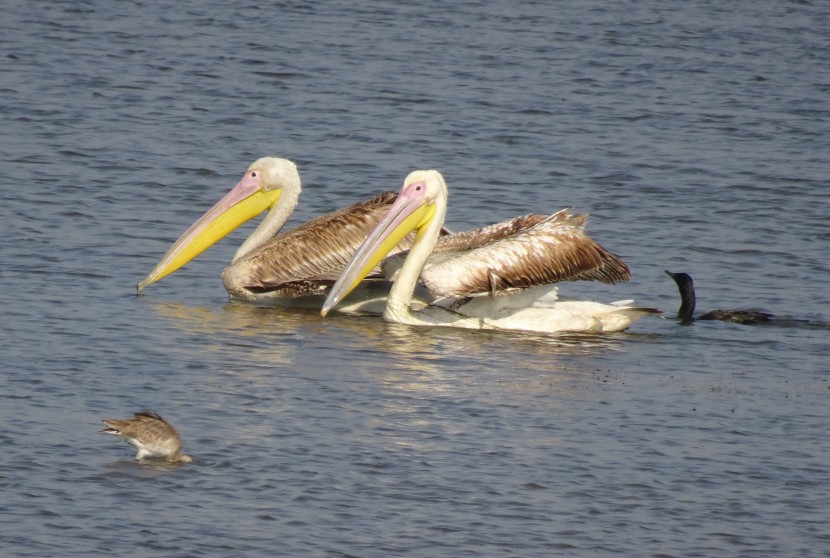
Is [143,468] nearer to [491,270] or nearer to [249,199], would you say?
[491,270]

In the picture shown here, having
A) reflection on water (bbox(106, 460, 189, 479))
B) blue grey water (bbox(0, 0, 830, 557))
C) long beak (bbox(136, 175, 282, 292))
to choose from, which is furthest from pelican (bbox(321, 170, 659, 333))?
reflection on water (bbox(106, 460, 189, 479))

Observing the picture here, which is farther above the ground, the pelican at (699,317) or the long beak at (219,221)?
the long beak at (219,221)

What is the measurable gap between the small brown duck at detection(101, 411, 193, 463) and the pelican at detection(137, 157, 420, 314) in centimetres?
351

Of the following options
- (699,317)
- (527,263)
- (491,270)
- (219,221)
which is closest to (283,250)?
(219,221)

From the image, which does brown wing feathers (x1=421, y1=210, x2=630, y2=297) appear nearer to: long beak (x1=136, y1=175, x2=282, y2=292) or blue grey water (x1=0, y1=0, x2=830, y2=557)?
blue grey water (x1=0, y1=0, x2=830, y2=557)

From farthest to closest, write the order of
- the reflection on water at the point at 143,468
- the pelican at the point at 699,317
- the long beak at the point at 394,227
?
the long beak at the point at 394,227 → the pelican at the point at 699,317 → the reflection on water at the point at 143,468

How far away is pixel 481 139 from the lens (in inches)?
575

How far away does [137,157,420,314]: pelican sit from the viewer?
378 inches

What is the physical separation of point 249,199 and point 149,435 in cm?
472

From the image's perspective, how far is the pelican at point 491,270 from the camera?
8925mm

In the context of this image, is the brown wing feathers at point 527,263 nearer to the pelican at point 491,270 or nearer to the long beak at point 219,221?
the pelican at point 491,270

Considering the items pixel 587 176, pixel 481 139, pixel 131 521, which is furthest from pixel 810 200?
pixel 131 521

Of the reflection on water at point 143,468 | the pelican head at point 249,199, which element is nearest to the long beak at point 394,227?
the pelican head at point 249,199

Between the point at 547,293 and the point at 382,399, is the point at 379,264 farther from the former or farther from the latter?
the point at 382,399
